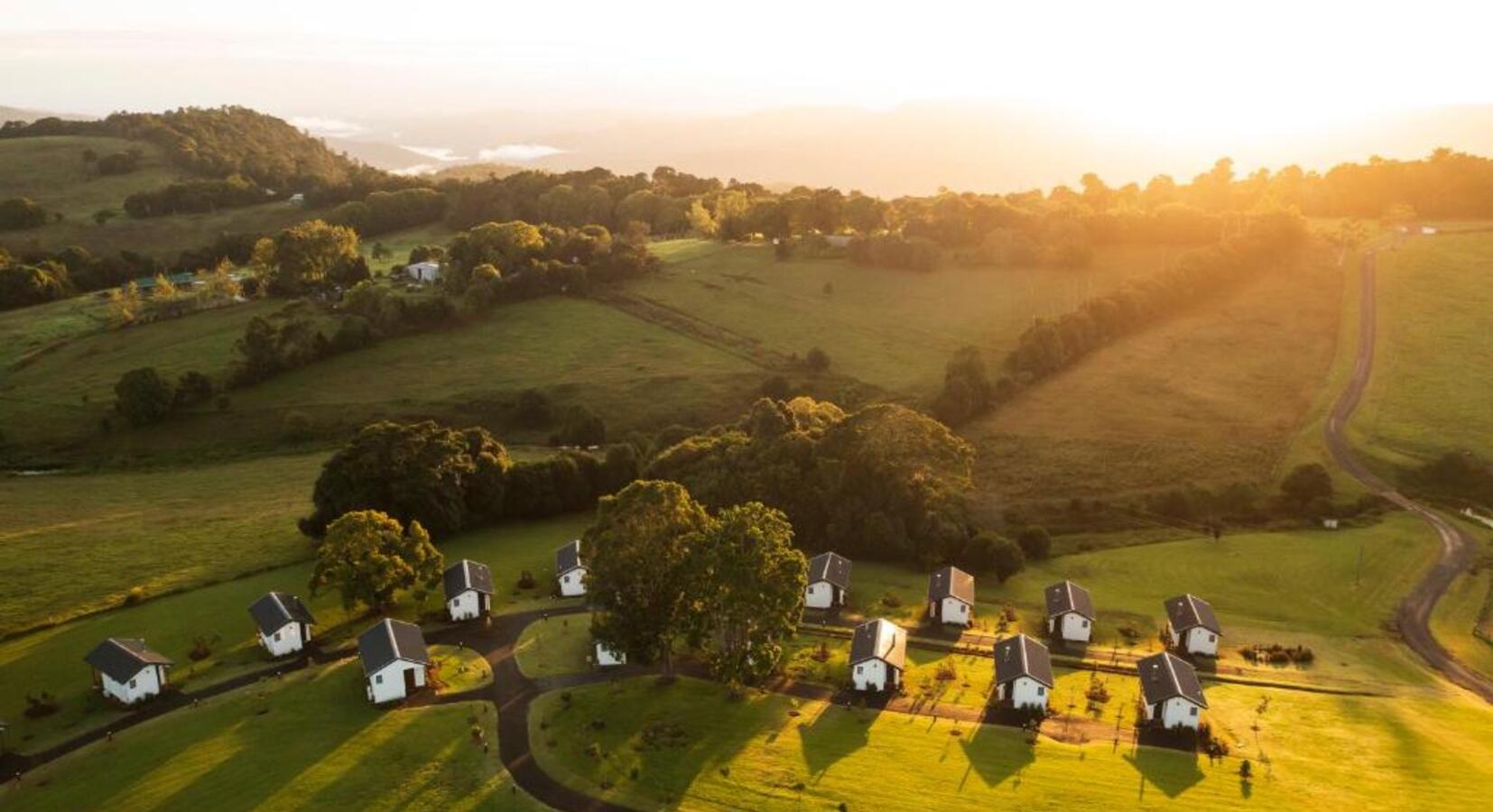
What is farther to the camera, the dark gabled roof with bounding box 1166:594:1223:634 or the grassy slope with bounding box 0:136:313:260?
the grassy slope with bounding box 0:136:313:260

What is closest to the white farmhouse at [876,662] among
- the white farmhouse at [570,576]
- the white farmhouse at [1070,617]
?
the white farmhouse at [1070,617]

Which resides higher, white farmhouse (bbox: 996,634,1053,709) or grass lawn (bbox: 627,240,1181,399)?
grass lawn (bbox: 627,240,1181,399)

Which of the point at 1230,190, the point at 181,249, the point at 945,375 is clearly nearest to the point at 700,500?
the point at 945,375

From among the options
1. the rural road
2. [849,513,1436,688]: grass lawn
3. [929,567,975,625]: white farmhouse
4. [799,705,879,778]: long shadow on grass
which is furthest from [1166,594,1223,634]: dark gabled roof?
[799,705,879,778]: long shadow on grass

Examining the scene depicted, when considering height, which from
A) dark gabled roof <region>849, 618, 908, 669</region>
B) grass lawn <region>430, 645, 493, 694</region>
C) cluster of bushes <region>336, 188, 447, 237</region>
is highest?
cluster of bushes <region>336, 188, 447, 237</region>

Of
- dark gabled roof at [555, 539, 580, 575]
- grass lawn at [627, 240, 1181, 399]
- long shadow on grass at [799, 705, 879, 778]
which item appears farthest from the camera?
grass lawn at [627, 240, 1181, 399]

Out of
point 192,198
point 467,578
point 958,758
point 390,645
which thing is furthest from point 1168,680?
point 192,198

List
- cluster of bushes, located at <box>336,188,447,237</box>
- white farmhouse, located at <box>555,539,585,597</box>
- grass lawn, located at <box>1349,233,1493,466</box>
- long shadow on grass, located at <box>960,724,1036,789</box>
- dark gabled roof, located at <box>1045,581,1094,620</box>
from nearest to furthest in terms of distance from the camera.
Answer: long shadow on grass, located at <box>960,724,1036,789</box>
dark gabled roof, located at <box>1045,581,1094,620</box>
white farmhouse, located at <box>555,539,585,597</box>
grass lawn, located at <box>1349,233,1493,466</box>
cluster of bushes, located at <box>336,188,447,237</box>

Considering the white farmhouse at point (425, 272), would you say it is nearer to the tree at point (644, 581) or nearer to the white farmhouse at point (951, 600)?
the tree at point (644, 581)

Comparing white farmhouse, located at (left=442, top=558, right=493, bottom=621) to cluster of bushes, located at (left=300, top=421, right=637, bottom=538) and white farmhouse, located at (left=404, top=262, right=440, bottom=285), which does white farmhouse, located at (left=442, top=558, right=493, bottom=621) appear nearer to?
cluster of bushes, located at (left=300, top=421, right=637, bottom=538)
